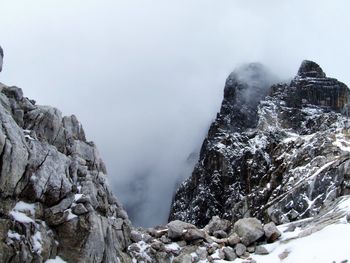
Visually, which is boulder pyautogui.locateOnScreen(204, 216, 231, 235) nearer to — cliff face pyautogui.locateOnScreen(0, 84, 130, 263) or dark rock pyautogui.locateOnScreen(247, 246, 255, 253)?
dark rock pyautogui.locateOnScreen(247, 246, 255, 253)

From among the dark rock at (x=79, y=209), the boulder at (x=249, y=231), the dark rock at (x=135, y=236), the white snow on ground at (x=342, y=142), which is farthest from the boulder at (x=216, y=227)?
the white snow on ground at (x=342, y=142)

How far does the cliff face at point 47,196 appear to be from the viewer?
80.5ft

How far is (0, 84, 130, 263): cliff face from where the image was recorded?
24547 millimetres

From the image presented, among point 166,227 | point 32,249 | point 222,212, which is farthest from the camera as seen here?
point 222,212

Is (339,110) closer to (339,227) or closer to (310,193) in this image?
(310,193)

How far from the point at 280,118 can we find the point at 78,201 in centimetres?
13767

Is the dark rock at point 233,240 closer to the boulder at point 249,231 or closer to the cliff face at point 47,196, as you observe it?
the boulder at point 249,231

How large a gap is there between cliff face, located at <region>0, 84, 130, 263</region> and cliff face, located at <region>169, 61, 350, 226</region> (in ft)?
205

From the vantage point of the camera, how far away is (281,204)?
7381 cm

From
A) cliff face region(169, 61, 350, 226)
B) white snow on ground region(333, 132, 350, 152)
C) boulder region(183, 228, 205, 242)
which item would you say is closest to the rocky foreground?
boulder region(183, 228, 205, 242)

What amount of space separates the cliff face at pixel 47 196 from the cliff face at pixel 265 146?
205 feet

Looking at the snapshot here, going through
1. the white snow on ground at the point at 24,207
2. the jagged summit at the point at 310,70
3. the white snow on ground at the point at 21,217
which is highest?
the jagged summit at the point at 310,70

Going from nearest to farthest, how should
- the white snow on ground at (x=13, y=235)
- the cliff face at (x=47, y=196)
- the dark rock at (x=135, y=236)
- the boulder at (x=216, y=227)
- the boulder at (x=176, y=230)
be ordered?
the white snow on ground at (x=13, y=235), the cliff face at (x=47, y=196), the dark rock at (x=135, y=236), the boulder at (x=176, y=230), the boulder at (x=216, y=227)

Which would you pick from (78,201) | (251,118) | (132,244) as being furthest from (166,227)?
(251,118)
